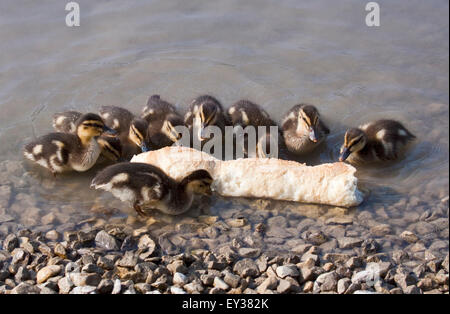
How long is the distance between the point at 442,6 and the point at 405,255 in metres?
3.69

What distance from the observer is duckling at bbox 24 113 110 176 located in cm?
438

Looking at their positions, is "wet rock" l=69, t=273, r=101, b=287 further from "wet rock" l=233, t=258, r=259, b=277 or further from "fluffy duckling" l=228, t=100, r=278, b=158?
"fluffy duckling" l=228, t=100, r=278, b=158

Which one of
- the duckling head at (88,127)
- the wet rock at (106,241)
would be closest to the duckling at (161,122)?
the duckling head at (88,127)

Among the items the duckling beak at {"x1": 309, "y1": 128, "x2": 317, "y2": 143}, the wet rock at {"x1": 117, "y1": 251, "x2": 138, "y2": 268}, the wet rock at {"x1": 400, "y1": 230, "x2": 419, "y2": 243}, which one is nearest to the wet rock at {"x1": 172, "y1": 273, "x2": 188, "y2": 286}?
the wet rock at {"x1": 117, "y1": 251, "x2": 138, "y2": 268}

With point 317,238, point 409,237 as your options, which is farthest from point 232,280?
point 409,237

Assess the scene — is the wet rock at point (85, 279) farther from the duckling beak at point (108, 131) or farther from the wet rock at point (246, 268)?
the duckling beak at point (108, 131)

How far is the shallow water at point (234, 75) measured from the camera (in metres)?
4.16

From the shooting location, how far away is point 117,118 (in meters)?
4.75

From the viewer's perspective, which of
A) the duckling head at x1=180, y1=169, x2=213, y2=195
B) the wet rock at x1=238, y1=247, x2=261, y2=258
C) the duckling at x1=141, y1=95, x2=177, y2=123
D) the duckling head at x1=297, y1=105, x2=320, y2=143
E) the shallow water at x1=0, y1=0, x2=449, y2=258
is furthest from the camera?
Answer: the duckling at x1=141, y1=95, x2=177, y2=123

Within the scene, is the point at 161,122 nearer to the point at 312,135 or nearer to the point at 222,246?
the point at 312,135

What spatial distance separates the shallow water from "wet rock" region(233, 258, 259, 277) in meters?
0.34

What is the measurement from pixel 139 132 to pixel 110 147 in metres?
0.26
